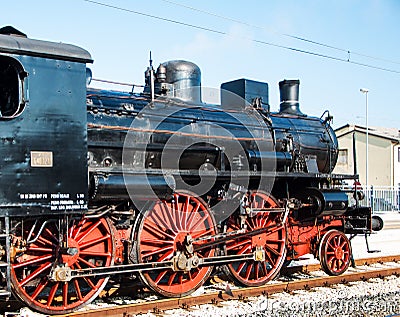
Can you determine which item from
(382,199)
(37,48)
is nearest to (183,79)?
(37,48)

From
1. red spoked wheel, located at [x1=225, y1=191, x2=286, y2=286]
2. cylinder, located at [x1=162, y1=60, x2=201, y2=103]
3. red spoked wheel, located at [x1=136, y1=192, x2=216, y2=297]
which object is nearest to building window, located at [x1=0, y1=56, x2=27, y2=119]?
red spoked wheel, located at [x1=136, y1=192, x2=216, y2=297]

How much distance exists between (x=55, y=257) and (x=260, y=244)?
3761mm

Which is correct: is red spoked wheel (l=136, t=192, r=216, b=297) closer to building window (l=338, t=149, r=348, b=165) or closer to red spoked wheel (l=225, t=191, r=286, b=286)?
red spoked wheel (l=225, t=191, r=286, b=286)

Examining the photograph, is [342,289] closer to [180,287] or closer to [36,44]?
[180,287]

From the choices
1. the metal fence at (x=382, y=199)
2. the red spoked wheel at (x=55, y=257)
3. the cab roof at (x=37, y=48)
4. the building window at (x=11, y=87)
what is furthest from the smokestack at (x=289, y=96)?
the metal fence at (x=382, y=199)

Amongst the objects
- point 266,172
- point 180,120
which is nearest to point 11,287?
point 180,120

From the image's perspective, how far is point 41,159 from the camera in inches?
242

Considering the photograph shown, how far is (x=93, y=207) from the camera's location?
23.3 feet

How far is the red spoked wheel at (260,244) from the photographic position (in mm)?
8820

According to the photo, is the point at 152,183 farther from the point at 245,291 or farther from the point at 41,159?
the point at 245,291

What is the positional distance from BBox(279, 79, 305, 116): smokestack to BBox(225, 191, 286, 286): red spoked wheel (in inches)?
106

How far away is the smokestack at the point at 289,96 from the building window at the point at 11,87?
642 centimetres

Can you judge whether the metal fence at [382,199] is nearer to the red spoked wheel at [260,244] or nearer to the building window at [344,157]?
the red spoked wheel at [260,244]

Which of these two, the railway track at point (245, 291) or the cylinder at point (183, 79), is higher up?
the cylinder at point (183, 79)
